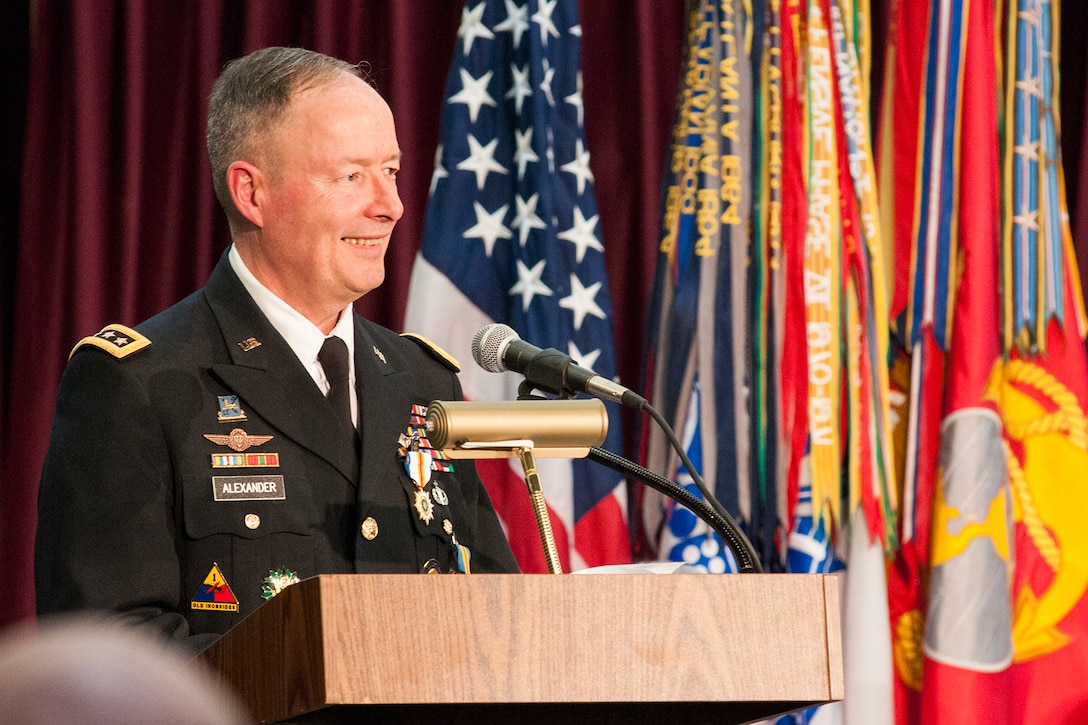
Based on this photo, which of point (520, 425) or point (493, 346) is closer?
point (520, 425)

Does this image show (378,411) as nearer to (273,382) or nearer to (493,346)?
(273,382)

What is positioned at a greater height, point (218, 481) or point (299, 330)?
point (299, 330)

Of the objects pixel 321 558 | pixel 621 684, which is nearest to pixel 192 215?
pixel 321 558

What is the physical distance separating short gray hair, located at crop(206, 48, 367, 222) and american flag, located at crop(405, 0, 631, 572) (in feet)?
3.60

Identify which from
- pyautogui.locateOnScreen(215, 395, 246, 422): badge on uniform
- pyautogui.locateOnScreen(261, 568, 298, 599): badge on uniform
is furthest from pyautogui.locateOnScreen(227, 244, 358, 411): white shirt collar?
pyautogui.locateOnScreen(261, 568, 298, 599): badge on uniform

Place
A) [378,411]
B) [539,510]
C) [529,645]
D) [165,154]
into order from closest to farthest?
[529,645] → [539,510] → [378,411] → [165,154]

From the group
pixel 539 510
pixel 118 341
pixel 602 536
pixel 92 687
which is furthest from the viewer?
pixel 602 536

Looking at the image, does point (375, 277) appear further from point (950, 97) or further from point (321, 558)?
point (950, 97)

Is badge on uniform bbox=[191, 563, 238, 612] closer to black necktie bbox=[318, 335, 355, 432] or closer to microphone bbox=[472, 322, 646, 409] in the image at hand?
black necktie bbox=[318, 335, 355, 432]

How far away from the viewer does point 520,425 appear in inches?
58.5

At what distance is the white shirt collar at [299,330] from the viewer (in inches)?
81.2

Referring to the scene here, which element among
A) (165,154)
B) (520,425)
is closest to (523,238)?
(165,154)

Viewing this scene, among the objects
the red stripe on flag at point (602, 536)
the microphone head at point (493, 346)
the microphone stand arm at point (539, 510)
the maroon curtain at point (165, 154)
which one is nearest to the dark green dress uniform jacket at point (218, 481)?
the microphone head at point (493, 346)

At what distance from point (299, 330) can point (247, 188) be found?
242 millimetres
